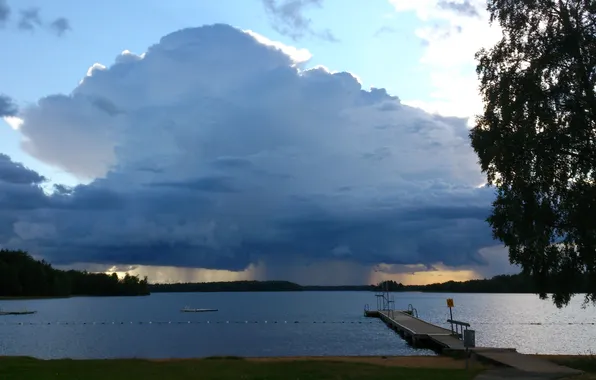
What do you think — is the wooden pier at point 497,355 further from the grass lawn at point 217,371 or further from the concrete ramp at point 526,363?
the grass lawn at point 217,371

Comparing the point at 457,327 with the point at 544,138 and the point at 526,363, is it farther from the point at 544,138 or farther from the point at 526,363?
the point at 544,138

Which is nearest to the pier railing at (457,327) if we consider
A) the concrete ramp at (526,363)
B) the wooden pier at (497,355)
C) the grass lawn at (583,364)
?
the wooden pier at (497,355)

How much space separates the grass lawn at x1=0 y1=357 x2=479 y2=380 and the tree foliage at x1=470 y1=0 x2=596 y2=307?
554 cm

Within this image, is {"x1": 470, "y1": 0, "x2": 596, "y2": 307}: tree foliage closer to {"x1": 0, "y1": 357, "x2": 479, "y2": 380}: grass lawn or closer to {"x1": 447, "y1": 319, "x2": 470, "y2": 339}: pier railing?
{"x1": 0, "y1": 357, "x2": 479, "y2": 380}: grass lawn

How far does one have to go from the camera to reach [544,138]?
21.3 meters

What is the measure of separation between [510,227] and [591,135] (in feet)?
14.7

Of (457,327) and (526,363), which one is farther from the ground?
(526,363)

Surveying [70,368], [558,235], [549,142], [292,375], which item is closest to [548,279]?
[558,235]

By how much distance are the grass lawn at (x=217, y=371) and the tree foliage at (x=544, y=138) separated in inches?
218

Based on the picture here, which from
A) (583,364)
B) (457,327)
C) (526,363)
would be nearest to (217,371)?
A: (526,363)

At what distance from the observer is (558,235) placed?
22547 mm

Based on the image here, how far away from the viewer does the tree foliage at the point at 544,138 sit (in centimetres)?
2119

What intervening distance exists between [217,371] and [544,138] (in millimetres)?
15525

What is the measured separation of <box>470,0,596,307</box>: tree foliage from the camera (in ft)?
69.5
